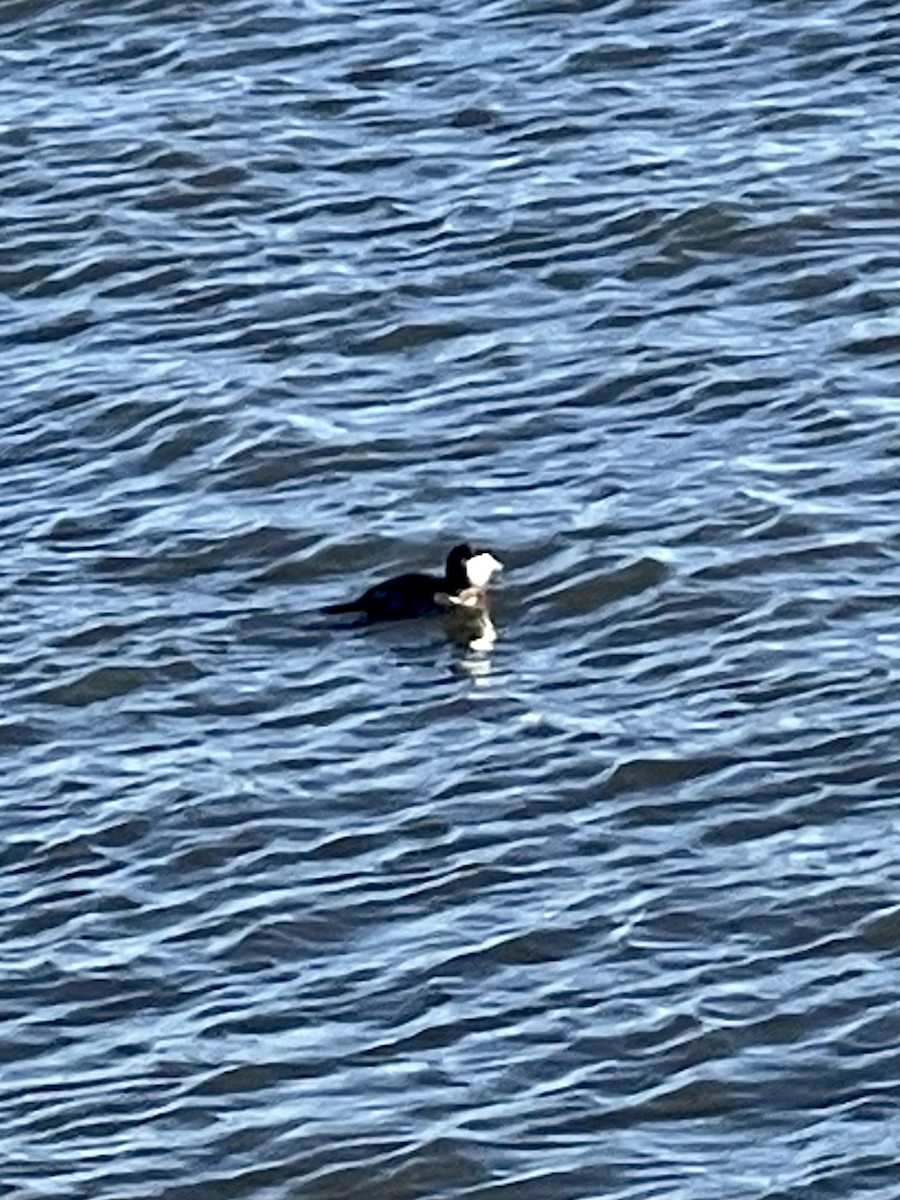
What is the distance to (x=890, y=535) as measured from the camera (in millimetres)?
16953

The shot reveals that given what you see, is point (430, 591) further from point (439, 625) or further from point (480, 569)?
point (480, 569)

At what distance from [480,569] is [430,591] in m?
0.29

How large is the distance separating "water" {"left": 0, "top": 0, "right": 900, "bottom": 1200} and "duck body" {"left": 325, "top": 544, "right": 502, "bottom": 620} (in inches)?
4.8

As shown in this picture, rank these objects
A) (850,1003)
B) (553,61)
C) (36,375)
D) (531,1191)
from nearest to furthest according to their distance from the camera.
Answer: (531,1191) → (850,1003) → (36,375) → (553,61)

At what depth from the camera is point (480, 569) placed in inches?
656

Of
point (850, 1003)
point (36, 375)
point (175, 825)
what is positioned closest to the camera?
point (850, 1003)

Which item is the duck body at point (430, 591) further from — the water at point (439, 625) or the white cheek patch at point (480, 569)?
the water at point (439, 625)

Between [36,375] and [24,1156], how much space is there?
22.9 feet

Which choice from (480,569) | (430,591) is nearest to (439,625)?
(430,591)

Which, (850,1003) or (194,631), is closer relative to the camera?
(850,1003)

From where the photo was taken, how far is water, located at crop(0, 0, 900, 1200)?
518 inches

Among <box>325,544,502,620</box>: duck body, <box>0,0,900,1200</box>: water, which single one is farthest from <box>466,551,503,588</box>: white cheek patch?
<box>0,0,900,1200</box>: water

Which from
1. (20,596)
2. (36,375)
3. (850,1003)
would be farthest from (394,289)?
(850,1003)

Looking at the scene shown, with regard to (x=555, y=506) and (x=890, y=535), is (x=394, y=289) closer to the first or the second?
(x=555, y=506)
